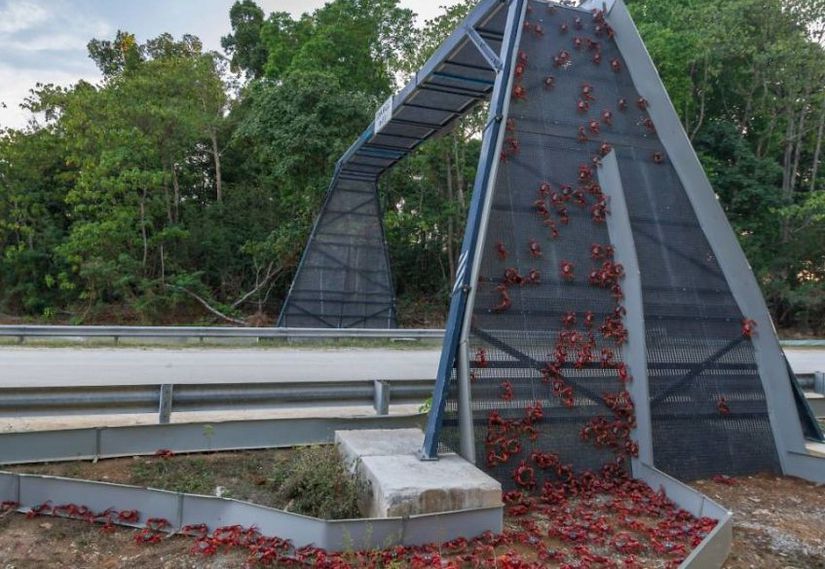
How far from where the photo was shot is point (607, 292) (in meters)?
5.41

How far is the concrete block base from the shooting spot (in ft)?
12.5

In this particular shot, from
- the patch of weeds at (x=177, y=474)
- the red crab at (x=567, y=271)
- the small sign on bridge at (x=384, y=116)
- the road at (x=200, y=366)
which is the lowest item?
the road at (x=200, y=366)

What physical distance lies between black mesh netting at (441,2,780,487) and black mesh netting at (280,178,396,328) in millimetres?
11538

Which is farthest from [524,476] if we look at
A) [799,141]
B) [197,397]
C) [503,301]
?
[799,141]

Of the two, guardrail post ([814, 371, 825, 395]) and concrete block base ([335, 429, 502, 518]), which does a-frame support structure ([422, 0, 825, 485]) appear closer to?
concrete block base ([335, 429, 502, 518])

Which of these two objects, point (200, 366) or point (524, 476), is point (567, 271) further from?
point (200, 366)

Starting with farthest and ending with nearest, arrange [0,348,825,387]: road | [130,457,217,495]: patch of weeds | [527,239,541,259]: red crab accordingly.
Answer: [0,348,825,387]: road, [527,239,541,259]: red crab, [130,457,217,495]: patch of weeds

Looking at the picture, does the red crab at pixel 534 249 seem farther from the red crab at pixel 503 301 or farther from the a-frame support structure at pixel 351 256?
the a-frame support structure at pixel 351 256

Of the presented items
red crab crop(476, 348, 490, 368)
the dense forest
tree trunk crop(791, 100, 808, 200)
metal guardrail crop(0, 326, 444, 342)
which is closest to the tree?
the dense forest

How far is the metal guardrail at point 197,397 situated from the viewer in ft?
16.8

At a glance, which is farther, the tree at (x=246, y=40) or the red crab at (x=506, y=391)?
the tree at (x=246, y=40)

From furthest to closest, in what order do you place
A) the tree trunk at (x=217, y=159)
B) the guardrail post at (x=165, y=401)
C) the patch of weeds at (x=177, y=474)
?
the tree trunk at (x=217, y=159) → the guardrail post at (x=165, y=401) → the patch of weeds at (x=177, y=474)

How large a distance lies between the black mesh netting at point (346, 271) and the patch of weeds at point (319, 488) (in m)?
12.7

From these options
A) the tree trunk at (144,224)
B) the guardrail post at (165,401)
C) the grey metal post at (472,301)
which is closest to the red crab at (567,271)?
the grey metal post at (472,301)
